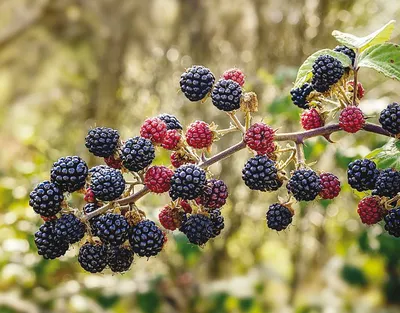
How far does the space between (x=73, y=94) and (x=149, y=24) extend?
121 centimetres

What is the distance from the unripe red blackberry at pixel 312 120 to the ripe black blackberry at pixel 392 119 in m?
0.17

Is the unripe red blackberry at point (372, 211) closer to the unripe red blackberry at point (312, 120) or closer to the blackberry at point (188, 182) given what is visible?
the unripe red blackberry at point (312, 120)

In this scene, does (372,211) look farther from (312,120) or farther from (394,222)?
(312,120)

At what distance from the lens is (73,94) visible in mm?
6223

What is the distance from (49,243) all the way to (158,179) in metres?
0.30

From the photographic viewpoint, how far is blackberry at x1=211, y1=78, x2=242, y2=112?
1.36 meters

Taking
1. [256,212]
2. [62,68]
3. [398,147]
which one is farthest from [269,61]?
[398,147]

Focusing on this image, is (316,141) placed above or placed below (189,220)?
above

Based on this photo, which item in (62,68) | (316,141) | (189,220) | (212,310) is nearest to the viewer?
(189,220)

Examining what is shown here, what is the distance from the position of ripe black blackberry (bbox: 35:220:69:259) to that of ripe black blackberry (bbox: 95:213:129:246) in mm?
97

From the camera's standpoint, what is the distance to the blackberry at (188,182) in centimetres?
124

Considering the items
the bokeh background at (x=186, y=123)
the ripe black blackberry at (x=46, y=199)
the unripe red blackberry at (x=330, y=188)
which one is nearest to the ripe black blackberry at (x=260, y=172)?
the unripe red blackberry at (x=330, y=188)

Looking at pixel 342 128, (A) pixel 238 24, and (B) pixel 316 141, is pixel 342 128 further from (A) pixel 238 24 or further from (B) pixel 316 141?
(A) pixel 238 24

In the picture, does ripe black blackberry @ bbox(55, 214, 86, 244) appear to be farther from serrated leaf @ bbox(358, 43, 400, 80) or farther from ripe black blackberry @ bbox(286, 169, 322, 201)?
serrated leaf @ bbox(358, 43, 400, 80)
